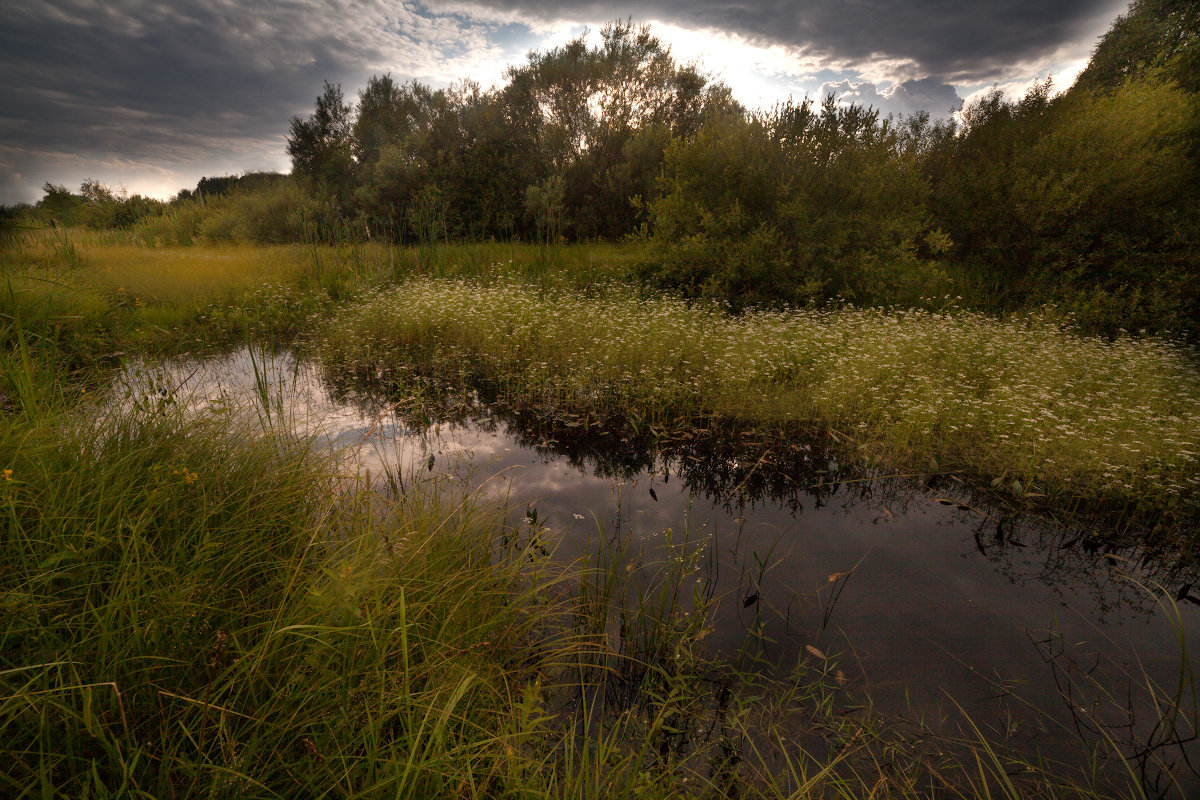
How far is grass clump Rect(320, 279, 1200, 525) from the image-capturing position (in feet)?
16.0

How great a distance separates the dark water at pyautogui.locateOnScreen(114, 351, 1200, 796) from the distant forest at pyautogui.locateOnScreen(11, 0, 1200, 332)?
719 cm

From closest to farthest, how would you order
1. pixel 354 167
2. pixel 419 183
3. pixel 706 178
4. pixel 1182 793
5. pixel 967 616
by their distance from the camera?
1. pixel 1182 793
2. pixel 967 616
3. pixel 706 178
4. pixel 419 183
5. pixel 354 167

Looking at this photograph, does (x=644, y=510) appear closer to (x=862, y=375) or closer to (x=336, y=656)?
(x=336, y=656)

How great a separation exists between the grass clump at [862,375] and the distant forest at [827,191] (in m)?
2.19

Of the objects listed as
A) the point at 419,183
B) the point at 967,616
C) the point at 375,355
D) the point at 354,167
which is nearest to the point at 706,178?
the point at 375,355

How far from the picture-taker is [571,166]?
22.1m

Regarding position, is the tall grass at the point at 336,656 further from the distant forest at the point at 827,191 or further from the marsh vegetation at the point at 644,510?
the distant forest at the point at 827,191

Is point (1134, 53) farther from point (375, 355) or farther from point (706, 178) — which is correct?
point (375, 355)

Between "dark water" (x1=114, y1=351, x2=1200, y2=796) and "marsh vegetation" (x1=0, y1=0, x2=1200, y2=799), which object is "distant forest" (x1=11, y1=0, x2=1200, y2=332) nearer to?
"marsh vegetation" (x1=0, y1=0, x2=1200, y2=799)

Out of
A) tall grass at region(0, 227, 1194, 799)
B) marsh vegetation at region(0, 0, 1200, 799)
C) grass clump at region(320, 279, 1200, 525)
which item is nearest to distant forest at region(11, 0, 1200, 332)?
marsh vegetation at region(0, 0, 1200, 799)

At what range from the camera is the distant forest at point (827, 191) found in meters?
11.0

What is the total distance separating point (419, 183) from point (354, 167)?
8.60 meters

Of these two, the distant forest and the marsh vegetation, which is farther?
the distant forest

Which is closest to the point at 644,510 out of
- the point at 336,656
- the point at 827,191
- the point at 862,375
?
the point at 336,656
